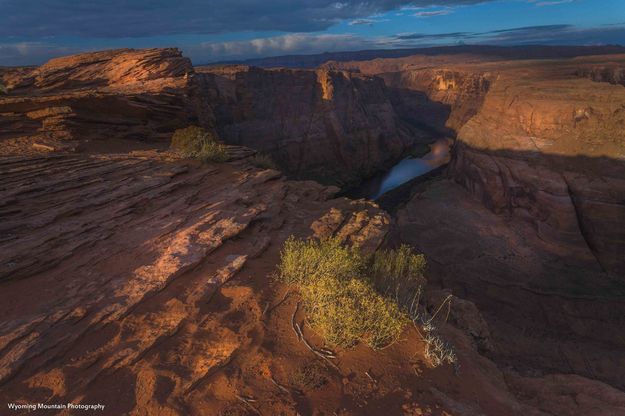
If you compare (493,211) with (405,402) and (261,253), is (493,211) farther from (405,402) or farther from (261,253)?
(405,402)

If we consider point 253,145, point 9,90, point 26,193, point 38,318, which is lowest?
point 253,145

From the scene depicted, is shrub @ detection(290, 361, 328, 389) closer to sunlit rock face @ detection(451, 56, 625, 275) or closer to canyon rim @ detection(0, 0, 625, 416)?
canyon rim @ detection(0, 0, 625, 416)

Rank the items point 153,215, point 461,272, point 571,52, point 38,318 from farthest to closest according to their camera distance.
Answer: point 571,52, point 461,272, point 153,215, point 38,318

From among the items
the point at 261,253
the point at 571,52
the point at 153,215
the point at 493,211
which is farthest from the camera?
the point at 571,52

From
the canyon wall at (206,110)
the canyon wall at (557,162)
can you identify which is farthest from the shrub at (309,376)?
the canyon wall at (557,162)

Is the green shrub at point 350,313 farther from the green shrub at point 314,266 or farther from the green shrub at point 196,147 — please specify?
the green shrub at point 196,147

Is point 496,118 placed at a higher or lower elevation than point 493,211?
higher

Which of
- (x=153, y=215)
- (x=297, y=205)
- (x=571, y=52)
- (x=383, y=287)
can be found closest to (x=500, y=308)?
(x=297, y=205)
